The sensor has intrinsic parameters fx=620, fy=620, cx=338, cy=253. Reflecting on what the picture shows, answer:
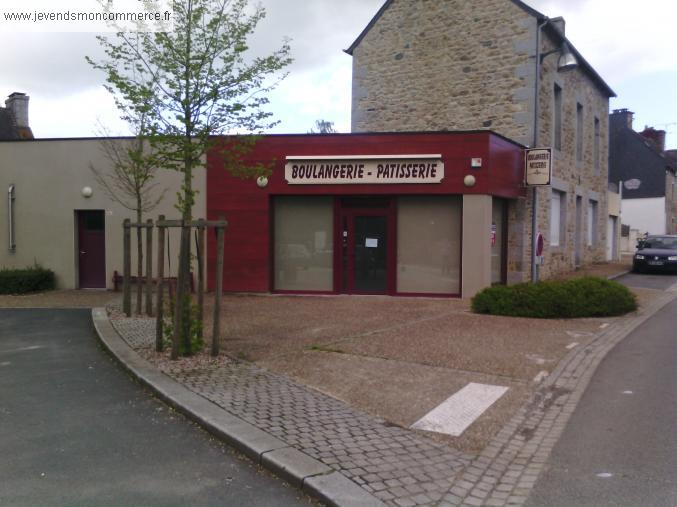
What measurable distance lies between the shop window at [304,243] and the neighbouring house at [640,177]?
32919 mm

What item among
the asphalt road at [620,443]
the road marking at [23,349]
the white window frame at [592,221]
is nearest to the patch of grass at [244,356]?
the road marking at [23,349]

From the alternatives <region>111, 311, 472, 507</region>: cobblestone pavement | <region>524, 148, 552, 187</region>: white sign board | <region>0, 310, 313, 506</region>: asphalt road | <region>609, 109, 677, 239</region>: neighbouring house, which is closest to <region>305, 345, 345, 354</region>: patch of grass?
<region>111, 311, 472, 507</region>: cobblestone pavement

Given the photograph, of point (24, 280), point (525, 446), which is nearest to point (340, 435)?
point (525, 446)

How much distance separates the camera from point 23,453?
181 inches

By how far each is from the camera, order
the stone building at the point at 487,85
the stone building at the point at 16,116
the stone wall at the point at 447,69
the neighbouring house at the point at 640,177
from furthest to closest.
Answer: the neighbouring house at the point at 640,177
the stone building at the point at 16,116
the stone wall at the point at 447,69
the stone building at the point at 487,85

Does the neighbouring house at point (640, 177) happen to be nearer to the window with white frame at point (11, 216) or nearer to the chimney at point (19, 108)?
the chimney at point (19, 108)

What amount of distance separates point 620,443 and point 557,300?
601 cm

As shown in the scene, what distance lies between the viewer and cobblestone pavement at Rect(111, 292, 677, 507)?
392 cm

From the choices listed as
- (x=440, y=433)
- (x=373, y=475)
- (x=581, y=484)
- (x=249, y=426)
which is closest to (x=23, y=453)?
(x=249, y=426)

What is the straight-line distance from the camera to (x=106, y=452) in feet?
15.1

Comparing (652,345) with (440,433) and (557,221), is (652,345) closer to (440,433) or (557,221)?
(440,433)

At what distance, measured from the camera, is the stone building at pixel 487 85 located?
1677cm

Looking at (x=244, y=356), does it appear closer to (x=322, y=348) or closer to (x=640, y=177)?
(x=322, y=348)

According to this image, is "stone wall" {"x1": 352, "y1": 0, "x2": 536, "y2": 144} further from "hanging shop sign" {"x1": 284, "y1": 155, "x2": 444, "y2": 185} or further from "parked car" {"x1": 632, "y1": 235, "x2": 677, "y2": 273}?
"parked car" {"x1": 632, "y1": 235, "x2": 677, "y2": 273}
